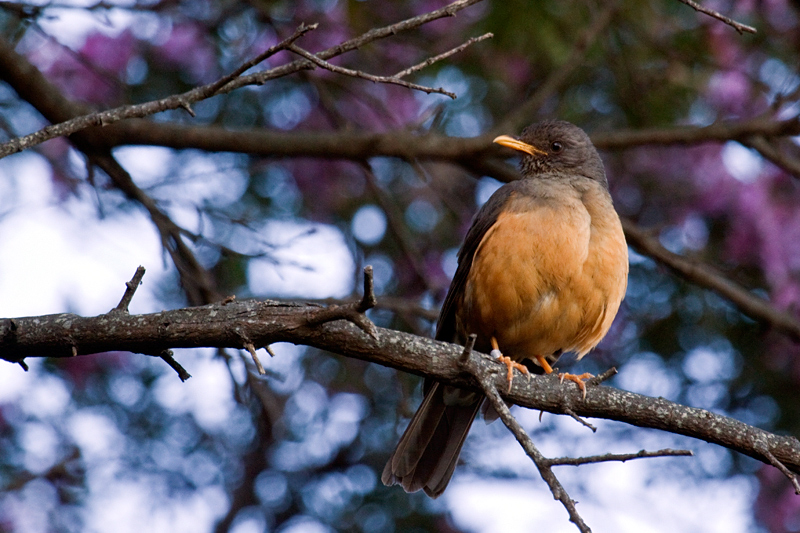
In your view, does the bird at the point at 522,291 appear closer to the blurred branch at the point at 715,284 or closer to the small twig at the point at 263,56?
the blurred branch at the point at 715,284

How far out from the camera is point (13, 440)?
6367mm

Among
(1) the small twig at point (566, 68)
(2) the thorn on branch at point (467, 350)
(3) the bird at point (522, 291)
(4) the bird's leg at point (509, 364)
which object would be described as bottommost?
(2) the thorn on branch at point (467, 350)

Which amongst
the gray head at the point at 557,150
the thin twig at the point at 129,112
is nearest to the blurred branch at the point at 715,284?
the gray head at the point at 557,150

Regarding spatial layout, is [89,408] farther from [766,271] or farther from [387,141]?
[766,271]

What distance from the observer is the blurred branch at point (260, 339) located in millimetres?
Result: 3076

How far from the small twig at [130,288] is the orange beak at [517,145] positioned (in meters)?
2.88

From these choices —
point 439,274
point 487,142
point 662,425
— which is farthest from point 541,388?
point 439,274

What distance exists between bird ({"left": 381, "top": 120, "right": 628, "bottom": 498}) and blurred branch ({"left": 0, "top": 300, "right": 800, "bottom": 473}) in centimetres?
93

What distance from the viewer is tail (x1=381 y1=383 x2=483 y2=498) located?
452 centimetres

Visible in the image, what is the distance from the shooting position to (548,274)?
4406mm

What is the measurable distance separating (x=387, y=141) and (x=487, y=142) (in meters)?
0.68

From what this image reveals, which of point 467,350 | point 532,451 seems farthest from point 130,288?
point 532,451

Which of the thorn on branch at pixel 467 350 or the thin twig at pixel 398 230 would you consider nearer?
the thorn on branch at pixel 467 350

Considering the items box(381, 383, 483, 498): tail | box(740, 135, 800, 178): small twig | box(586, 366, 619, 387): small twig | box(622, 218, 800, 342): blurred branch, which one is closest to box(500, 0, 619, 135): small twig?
box(622, 218, 800, 342): blurred branch
